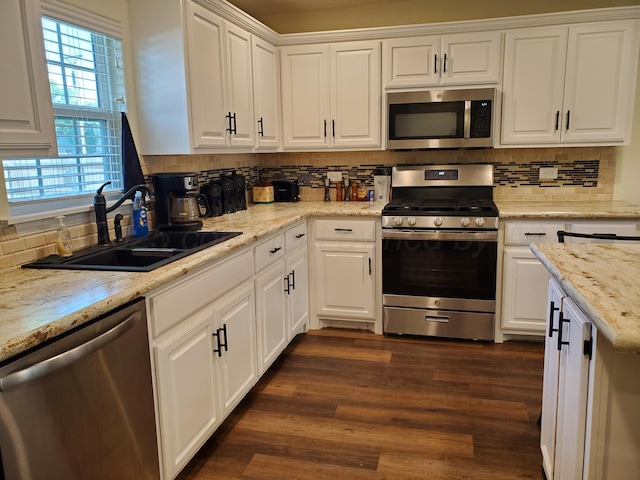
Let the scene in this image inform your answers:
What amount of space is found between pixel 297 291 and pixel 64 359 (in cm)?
215

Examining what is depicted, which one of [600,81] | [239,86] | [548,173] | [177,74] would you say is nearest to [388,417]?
[177,74]

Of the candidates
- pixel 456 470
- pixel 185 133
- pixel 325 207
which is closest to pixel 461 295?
pixel 325 207

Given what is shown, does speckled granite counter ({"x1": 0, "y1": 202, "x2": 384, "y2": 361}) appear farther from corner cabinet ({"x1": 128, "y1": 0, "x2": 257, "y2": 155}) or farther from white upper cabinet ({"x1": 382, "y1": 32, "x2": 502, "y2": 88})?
white upper cabinet ({"x1": 382, "y1": 32, "x2": 502, "y2": 88})

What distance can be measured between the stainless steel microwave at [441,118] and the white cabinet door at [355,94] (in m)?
0.16

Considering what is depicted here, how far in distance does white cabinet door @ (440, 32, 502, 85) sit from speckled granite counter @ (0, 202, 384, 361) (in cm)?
205

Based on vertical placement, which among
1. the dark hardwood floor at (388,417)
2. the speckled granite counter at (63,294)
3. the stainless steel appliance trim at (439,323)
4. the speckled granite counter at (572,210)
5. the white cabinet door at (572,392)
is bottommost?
the dark hardwood floor at (388,417)

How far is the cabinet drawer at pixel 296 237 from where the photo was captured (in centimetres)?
318

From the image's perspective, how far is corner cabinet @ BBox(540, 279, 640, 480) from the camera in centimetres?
137

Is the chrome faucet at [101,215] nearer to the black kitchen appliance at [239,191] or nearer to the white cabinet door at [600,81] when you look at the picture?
the black kitchen appliance at [239,191]

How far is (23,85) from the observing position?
5.04ft

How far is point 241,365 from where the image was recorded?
8.22ft

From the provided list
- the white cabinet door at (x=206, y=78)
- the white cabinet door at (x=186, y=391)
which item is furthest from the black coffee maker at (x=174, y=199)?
the white cabinet door at (x=186, y=391)

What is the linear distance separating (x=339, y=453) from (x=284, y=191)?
237 centimetres

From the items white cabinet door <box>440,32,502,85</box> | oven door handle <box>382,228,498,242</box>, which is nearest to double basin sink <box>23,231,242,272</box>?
oven door handle <box>382,228,498,242</box>
